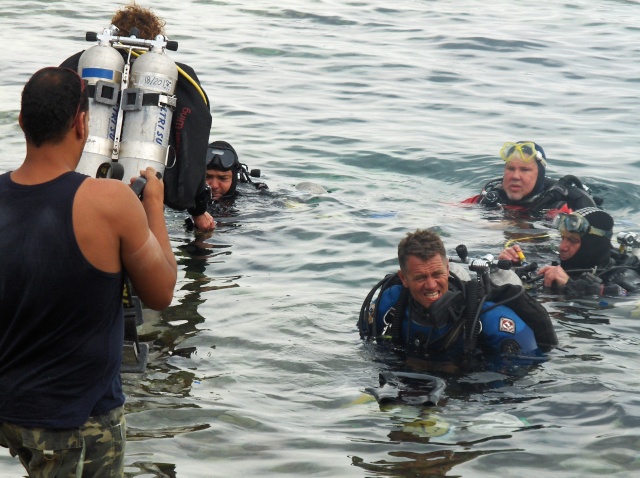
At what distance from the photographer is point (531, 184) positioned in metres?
10.1

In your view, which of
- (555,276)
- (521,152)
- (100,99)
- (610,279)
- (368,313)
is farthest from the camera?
(521,152)

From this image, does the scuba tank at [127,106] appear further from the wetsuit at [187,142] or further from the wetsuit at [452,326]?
the wetsuit at [452,326]

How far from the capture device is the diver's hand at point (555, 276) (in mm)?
7480

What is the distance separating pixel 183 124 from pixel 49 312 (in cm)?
280

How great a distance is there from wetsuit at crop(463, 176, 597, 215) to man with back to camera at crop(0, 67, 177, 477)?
7.04m

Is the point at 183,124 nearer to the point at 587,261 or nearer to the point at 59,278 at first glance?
the point at 59,278

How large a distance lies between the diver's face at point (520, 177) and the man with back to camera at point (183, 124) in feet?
16.6

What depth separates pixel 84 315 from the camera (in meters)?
2.98

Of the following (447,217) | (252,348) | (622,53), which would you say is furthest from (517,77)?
(252,348)

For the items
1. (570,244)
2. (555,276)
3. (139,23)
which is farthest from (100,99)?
(570,244)

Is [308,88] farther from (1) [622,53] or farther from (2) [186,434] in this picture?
(2) [186,434]

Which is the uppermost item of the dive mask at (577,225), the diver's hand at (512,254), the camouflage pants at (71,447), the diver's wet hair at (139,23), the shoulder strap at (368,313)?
the diver's wet hair at (139,23)

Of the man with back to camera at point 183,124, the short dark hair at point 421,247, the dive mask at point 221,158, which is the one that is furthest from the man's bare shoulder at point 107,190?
the dive mask at point 221,158

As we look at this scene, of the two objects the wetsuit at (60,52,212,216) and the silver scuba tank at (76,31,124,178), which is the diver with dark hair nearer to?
the wetsuit at (60,52,212,216)
